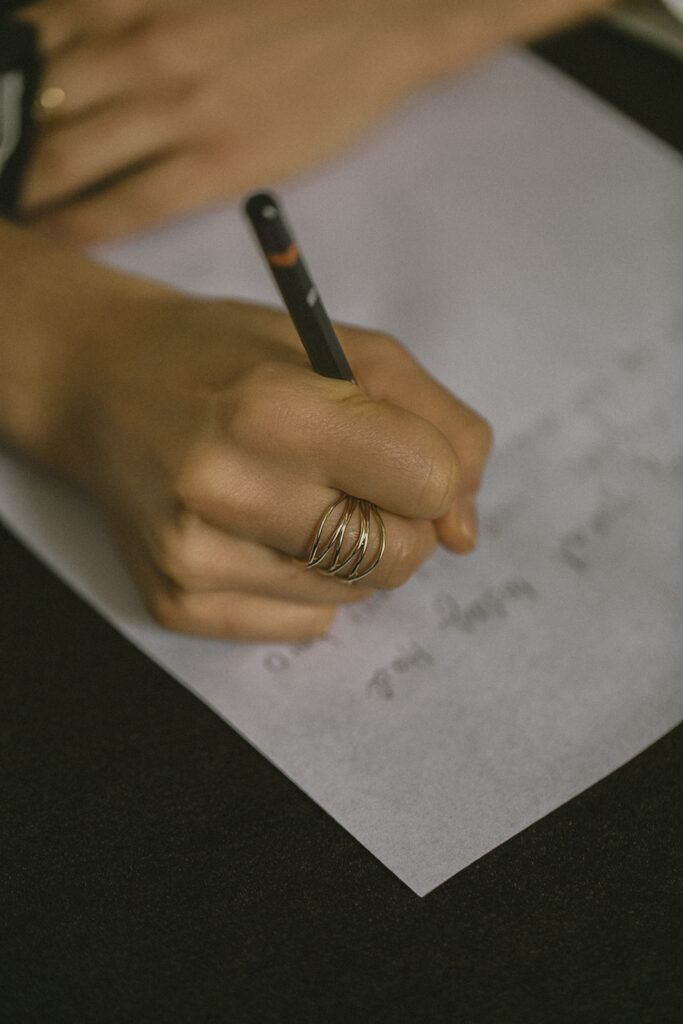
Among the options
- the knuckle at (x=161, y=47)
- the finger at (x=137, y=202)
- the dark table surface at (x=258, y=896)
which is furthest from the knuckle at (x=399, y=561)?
the knuckle at (x=161, y=47)

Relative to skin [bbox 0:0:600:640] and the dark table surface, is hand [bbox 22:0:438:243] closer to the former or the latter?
skin [bbox 0:0:600:640]

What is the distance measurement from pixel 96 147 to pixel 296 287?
399 mm

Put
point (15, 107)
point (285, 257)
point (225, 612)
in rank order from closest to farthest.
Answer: point (285, 257) → point (225, 612) → point (15, 107)

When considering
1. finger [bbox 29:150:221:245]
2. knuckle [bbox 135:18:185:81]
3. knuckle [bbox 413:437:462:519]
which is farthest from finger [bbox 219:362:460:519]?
knuckle [bbox 135:18:185:81]

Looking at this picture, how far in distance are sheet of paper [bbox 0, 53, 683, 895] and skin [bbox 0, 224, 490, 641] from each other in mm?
37

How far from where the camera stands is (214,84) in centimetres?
71

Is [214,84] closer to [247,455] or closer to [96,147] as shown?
[96,147]

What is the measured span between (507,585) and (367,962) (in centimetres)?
21

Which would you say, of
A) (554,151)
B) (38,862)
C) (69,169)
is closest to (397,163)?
(554,151)

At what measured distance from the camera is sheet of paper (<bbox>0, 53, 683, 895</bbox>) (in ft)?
1.39

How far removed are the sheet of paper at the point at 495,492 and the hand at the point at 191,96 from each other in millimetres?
32

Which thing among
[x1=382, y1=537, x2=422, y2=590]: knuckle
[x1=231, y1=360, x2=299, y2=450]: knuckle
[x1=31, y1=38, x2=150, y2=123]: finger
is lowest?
[x1=31, y1=38, x2=150, y2=123]: finger

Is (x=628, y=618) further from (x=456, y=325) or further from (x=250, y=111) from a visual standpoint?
(x=250, y=111)

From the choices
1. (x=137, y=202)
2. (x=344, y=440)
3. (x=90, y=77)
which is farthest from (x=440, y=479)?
(x=90, y=77)
